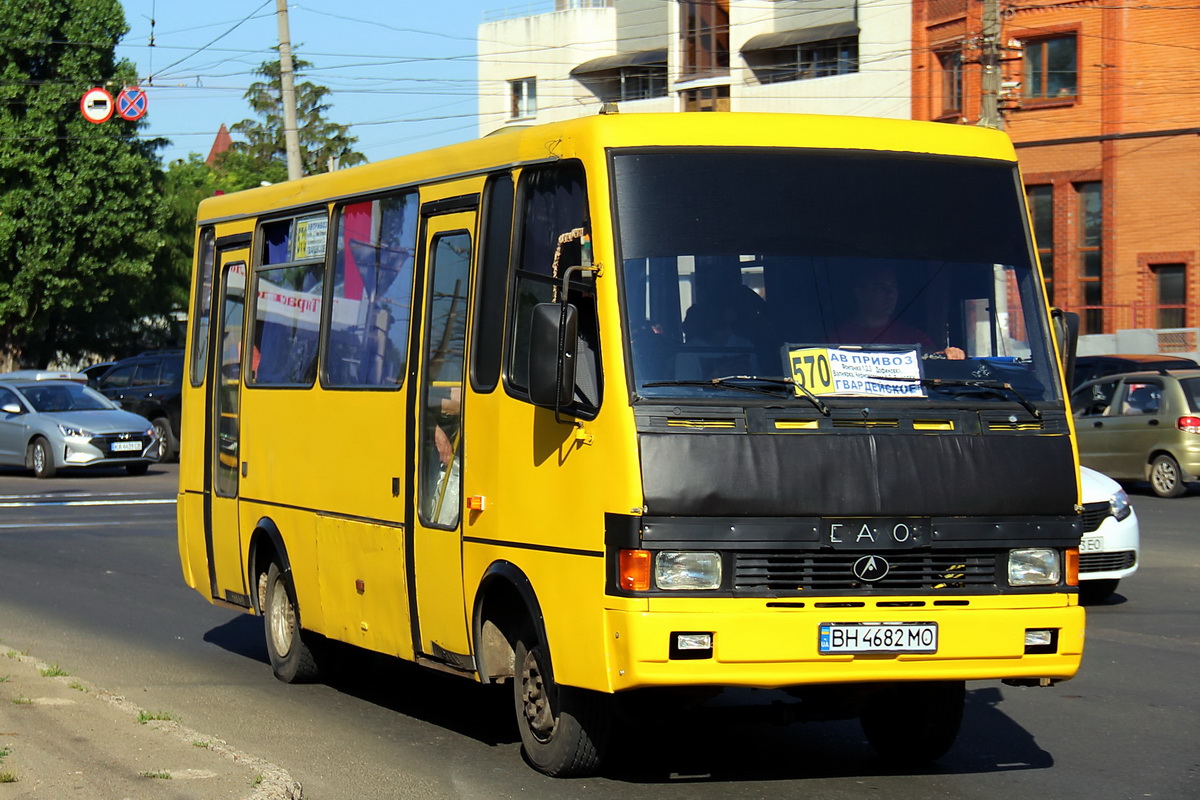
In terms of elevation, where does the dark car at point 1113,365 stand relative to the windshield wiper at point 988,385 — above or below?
below

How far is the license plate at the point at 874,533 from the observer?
6.66m

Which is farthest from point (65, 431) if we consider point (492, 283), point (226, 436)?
point (492, 283)

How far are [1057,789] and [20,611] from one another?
28.9 feet

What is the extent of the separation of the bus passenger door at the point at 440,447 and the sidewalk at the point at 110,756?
1.14 meters

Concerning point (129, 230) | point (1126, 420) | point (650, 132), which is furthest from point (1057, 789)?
point (129, 230)

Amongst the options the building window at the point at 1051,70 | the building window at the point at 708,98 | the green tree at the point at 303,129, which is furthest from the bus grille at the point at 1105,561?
the green tree at the point at 303,129

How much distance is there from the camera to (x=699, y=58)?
55469 millimetres

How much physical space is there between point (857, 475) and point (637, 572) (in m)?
0.94

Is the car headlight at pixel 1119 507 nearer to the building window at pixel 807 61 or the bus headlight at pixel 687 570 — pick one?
A: the bus headlight at pixel 687 570

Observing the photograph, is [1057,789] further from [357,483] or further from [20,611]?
[20,611]

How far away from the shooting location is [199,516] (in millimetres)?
11570

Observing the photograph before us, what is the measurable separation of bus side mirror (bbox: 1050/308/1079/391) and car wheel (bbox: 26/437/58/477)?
2436 centimetres

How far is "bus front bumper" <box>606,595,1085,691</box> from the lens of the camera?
6.47m

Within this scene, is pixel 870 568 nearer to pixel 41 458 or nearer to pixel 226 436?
pixel 226 436
